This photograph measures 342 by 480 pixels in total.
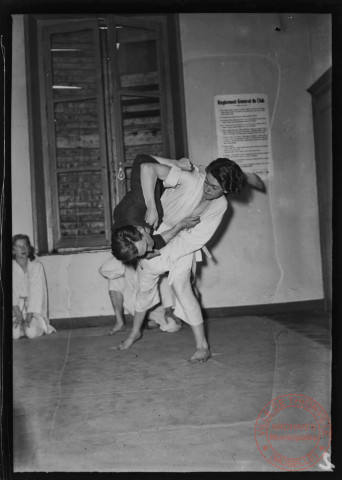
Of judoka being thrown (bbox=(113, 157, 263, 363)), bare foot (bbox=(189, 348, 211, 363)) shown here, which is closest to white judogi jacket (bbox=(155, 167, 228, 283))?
judoka being thrown (bbox=(113, 157, 263, 363))

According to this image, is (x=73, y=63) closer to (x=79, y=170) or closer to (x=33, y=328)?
(x=79, y=170)

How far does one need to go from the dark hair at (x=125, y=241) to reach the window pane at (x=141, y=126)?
1275 millimetres

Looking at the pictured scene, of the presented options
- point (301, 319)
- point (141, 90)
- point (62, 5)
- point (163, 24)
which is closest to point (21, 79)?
point (141, 90)

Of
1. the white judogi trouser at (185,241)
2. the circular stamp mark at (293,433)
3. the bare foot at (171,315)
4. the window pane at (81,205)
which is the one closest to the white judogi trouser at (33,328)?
the window pane at (81,205)

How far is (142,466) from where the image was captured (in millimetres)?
1438

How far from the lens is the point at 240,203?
3537 mm

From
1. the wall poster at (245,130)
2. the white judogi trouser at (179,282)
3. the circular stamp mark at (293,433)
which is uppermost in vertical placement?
the wall poster at (245,130)

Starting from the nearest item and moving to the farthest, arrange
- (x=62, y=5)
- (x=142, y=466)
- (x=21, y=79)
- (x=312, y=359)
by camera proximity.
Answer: (x=142, y=466) < (x=62, y=5) < (x=312, y=359) < (x=21, y=79)

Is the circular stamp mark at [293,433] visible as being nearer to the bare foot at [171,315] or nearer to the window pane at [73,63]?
the bare foot at [171,315]

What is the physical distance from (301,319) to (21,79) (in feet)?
8.93

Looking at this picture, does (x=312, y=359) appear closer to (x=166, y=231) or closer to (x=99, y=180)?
(x=166, y=231)

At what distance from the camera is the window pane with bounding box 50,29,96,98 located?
3412mm

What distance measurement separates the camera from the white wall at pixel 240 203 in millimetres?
3301

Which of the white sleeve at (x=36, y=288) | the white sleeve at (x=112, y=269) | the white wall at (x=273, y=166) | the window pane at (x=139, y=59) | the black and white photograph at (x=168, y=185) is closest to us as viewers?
the black and white photograph at (x=168, y=185)
